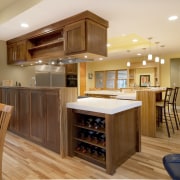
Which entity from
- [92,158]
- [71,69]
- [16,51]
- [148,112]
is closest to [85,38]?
[92,158]

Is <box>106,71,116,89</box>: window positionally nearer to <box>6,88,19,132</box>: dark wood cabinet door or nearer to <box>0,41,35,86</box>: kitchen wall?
<box>0,41,35,86</box>: kitchen wall

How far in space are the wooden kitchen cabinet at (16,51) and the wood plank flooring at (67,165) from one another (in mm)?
2231

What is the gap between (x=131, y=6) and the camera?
2605 mm

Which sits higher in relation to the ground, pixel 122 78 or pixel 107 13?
pixel 107 13

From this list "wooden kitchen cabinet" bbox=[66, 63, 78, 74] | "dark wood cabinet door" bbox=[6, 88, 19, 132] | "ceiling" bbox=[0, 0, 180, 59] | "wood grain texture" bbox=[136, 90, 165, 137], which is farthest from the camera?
"wooden kitchen cabinet" bbox=[66, 63, 78, 74]

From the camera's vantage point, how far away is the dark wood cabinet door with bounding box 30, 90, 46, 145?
10.0ft

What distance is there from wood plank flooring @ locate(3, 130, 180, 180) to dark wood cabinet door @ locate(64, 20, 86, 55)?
72.7 inches

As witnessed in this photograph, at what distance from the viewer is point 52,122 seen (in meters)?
2.84

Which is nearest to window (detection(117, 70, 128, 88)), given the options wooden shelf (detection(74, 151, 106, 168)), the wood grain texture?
the wood grain texture

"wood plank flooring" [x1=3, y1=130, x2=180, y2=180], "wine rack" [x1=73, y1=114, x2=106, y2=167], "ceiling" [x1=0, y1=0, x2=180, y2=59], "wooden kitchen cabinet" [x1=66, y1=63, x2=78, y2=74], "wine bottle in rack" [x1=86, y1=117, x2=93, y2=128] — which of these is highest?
"ceiling" [x1=0, y1=0, x2=180, y2=59]

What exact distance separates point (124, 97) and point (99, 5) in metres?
2.43

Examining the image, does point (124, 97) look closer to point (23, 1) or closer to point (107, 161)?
point (107, 161)

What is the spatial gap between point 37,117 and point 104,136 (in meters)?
1.43

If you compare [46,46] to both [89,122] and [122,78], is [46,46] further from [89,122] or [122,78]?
[122,78]
